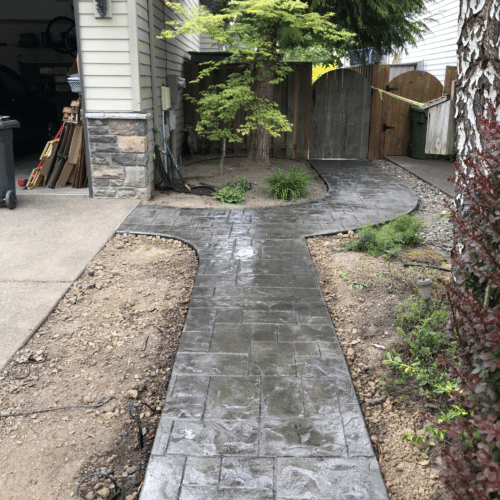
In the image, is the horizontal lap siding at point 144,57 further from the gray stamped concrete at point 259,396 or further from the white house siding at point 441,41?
the white house siding at point 441,41

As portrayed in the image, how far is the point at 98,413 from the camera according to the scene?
268cm

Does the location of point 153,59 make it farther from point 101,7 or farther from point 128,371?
point 128,371

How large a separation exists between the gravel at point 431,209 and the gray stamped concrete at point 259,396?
1.48 metres

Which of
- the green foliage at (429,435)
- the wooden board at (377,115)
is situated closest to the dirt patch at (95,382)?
the green foliage at (429,435)

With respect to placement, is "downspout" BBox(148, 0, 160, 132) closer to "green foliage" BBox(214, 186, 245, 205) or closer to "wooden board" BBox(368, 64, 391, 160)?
"green foliage" BBox(214, 186, 245, 205)

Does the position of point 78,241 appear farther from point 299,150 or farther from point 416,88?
point 416,88

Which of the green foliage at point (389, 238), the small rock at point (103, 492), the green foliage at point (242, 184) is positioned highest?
the green foliage at point (242, 184)

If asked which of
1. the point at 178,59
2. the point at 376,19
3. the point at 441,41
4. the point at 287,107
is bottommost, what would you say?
the point at 287,107

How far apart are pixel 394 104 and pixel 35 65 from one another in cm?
875

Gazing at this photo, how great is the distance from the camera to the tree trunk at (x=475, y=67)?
263 centimetres

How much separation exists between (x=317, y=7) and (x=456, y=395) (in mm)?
7676

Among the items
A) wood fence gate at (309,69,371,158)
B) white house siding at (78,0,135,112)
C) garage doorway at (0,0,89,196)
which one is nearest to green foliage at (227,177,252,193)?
white house siding at (78,0,135,112)

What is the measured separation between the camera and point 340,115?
10.3m

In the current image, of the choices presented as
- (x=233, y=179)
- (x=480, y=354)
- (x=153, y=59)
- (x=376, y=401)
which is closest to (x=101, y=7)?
(x=153, y=59)
